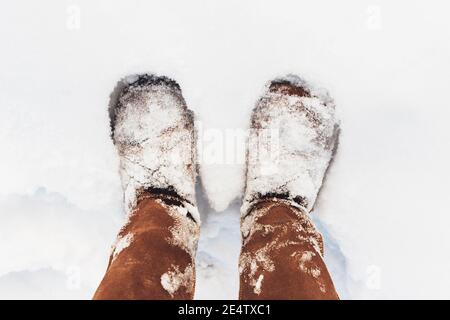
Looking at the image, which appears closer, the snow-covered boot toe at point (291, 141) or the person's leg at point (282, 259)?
the person's leg at point (282, 259)

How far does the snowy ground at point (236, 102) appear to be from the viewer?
127 cm

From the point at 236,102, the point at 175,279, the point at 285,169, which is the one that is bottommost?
the point at 175,279

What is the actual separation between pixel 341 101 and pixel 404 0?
13.7 inches

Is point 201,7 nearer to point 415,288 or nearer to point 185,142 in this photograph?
point 185,142

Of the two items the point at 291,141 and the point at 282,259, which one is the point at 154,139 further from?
the point at 282,259

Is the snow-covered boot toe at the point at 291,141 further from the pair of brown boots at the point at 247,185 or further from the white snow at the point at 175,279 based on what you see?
the white snow at the point at 175,279

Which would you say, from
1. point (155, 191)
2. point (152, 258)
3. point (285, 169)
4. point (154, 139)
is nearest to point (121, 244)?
point (152, 258)

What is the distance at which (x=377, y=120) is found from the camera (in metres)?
1.33

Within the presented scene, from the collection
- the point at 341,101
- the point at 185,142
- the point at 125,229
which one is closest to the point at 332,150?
the point at 341,101

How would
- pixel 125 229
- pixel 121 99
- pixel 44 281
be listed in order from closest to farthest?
1. pixel 125 229
2. pixel 121 99
3. pixel 44 281

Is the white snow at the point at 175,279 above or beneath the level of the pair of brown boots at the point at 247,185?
beneath

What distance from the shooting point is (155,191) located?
49.4 inches

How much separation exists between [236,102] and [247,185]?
0.25 meters

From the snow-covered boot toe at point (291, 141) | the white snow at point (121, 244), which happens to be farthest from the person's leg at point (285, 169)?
the white snow at point (121, 244)
